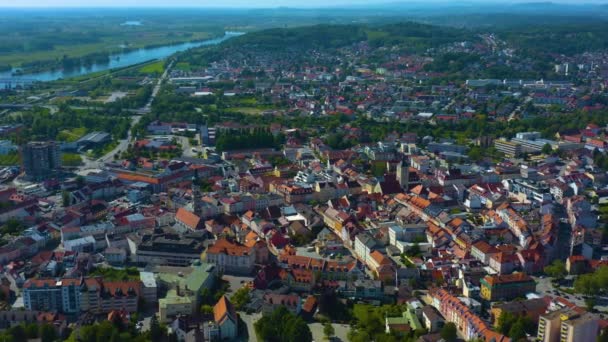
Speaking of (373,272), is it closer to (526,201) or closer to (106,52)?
(526,201)

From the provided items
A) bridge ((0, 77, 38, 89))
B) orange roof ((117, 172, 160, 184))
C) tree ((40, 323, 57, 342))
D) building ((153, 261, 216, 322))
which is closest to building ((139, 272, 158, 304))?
building ((153, 261, 216, 322))

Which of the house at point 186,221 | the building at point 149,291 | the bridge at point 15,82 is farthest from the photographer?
the bridge at point 15,82

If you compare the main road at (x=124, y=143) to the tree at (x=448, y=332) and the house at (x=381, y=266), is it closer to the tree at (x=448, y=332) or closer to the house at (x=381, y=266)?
the house at (x=381, y=266)

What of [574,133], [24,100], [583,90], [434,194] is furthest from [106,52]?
[434,194]

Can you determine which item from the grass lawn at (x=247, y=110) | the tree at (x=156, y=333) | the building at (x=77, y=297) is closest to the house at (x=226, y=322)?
the tree at (x=156, y=333)

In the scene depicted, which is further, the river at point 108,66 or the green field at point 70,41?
the green field at point 70,41

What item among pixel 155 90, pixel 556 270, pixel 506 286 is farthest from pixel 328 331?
pixel 155 90

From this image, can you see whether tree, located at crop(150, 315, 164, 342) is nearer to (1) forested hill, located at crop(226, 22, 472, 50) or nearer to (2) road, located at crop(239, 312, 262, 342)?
(2) road, located at crop(239, 312, 262, 342)

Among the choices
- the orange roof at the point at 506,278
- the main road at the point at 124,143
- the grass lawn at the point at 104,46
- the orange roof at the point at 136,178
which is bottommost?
the main road at the point at 124,143
